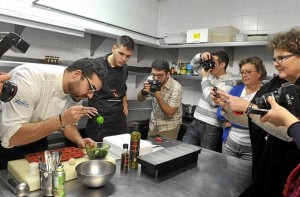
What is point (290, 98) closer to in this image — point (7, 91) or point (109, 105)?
point (7, 91)

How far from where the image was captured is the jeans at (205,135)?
97.6 inches

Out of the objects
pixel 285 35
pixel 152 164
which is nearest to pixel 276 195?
pixel 152 164

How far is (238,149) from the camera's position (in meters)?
1.99

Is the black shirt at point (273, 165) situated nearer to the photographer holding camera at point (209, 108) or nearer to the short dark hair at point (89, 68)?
the photographer holding camera at point (209, 108)

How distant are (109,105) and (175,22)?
2227 mm

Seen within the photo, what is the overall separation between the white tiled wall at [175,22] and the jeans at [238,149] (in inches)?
59.1

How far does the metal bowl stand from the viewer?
111cm

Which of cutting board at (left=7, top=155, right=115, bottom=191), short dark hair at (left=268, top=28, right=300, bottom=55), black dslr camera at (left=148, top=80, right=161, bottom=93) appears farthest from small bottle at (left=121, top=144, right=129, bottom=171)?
black dslr camera at (left=148, top=80, right=161, bottom=93)

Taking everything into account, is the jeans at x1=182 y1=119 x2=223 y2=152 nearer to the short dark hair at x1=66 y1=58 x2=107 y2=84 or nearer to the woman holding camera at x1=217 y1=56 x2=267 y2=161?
the woman holding camera at x1=217 y1=56 x2=267 y2=161

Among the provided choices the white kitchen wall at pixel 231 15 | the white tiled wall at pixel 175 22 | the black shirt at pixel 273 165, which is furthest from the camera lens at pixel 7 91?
the white kitchen wall at pixel 231 15

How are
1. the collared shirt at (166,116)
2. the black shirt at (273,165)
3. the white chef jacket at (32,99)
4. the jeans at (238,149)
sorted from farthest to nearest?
the collared shirt at (166,116)
the jeans at (238,149)
the black shirt at (273,165)
the white chef jacket at (32,99)

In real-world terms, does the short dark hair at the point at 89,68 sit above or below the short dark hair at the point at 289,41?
below

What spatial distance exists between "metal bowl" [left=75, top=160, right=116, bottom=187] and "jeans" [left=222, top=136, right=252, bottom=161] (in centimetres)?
119

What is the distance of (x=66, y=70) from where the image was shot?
1523mm
